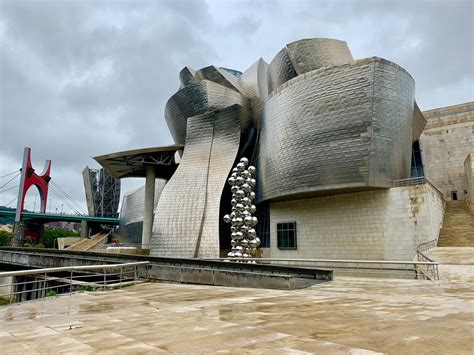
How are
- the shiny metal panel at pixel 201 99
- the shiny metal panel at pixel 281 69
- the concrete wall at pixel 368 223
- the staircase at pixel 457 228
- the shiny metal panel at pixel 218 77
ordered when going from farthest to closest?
the shiny metal panel at pixel 218 77
the shiny metal panel at pixel 201 99
the shiny metal panel at pixel 281 69
the staircase at pixel 457 228
the concrete wall at pixel 368 223

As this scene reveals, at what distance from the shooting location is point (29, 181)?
6034 centimetres

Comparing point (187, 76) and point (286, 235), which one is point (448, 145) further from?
point (187, 76)

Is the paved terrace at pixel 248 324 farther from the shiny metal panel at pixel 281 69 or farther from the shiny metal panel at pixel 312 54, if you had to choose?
the shiny metal panel at pixel 281 69

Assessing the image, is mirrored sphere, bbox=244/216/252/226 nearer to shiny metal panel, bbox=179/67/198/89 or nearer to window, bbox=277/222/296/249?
window, bbox=277/222/296/249

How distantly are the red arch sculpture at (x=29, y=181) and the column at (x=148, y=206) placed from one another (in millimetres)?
32999

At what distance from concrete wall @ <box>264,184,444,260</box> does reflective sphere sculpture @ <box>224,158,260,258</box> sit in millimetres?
5646

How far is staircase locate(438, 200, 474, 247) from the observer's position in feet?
61.4

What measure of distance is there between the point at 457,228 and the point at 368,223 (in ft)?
18.2

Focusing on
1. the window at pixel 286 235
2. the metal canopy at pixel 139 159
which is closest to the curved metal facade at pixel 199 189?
the metal canopy at pixel 139 159

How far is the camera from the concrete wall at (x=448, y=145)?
28641 millimetres

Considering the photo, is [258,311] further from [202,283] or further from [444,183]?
[444,183]

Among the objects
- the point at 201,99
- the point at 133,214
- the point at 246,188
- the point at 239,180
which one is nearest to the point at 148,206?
the point at 201,99

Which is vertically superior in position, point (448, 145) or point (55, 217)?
point (448, 145)

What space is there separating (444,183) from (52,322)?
104 ft
